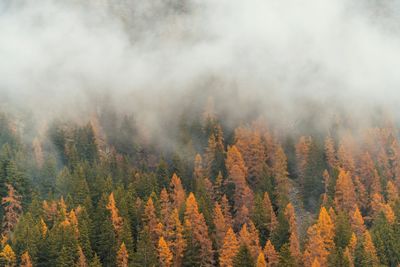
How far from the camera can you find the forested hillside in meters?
94.2

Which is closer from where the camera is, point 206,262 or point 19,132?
point 206,262

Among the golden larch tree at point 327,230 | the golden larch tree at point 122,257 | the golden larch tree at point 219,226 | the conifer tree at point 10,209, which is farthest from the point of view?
the conifer tree at point 10,209

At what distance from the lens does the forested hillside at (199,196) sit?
94188mm

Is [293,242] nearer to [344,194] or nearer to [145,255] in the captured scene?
[145,255]

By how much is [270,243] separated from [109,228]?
28561mm

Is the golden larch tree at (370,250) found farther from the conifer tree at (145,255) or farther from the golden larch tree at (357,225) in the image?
the conifer tree at (145,255)

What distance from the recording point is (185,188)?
437 ft

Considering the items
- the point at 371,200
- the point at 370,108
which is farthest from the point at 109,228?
the point at 370,108

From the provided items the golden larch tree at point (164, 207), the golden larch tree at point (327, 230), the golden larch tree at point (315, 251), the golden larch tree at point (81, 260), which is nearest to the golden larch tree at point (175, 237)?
the golden larch tree at point (164, 207)

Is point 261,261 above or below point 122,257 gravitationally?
below

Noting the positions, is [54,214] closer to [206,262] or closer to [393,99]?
[206,262]

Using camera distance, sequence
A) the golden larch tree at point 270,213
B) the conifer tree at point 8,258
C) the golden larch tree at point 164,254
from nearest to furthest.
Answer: the conifer tree at point 8,258 → the golden larch tree at point 164,254 → the golden larch tree at point 270,213

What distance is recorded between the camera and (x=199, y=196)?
394ft

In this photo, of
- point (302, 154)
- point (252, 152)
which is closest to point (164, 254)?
point (252, 152)
